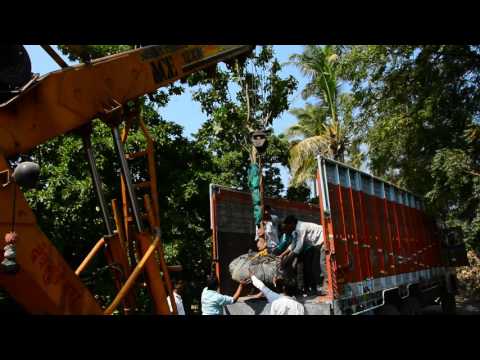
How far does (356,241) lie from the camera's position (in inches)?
226

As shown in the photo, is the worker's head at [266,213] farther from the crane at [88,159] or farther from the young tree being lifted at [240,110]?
the young tree being lifted at [240,110]

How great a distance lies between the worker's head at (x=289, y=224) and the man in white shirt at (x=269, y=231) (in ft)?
0.95

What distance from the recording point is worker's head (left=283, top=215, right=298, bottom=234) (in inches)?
221

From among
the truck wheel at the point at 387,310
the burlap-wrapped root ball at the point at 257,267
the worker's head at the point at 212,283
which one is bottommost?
the truck wheel at the point at 387,310

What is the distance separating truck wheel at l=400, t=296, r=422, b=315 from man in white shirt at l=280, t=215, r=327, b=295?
1373mm

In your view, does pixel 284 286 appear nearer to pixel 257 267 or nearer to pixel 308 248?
pixel 257 267

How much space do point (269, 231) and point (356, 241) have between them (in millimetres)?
1054

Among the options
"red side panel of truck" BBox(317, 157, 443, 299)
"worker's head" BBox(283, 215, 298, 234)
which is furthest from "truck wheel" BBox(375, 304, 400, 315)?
"worker's head" BBox(283, 215, 298, 234)

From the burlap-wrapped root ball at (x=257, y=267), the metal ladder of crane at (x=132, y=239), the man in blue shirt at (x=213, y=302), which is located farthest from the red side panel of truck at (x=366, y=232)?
the metal ladder of crane at (x=132, y=239)

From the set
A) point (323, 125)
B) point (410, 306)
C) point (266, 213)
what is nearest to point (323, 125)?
point (323, 125)

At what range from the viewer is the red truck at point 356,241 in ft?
16.8
